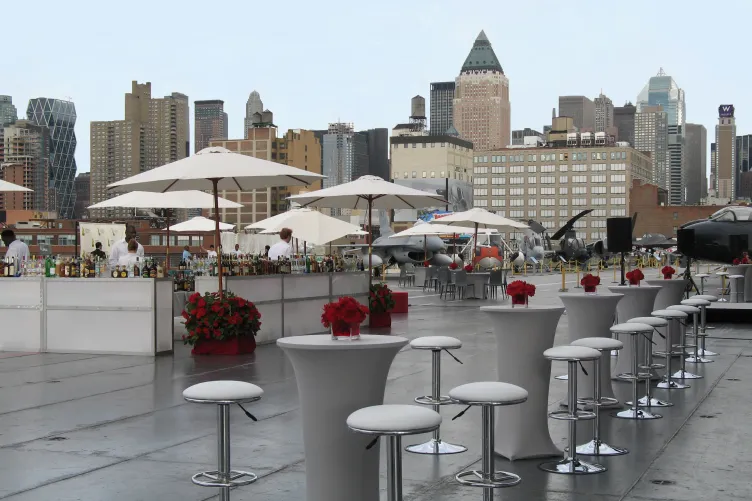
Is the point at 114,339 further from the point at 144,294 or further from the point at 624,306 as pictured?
the point at 624,306

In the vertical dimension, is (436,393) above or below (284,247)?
below

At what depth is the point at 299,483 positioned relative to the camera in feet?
22.8

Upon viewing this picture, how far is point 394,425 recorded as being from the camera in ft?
15.6

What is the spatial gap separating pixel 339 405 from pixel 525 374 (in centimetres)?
281

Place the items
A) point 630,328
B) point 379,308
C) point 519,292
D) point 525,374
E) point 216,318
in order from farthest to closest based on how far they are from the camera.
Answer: point 379,308 < point 216,318 < point 630,328 < point 519,292 < point 525,374

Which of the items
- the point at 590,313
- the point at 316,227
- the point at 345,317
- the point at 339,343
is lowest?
the point at 590,313

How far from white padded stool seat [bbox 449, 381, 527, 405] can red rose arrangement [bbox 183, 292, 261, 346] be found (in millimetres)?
9496

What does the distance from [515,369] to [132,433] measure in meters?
3.69

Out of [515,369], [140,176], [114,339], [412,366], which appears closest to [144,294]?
[114,339]

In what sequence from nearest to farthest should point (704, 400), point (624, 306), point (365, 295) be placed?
point (704, 400) < point (624, 306) < point (365, 295)

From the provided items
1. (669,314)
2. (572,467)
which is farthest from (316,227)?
(572,467)

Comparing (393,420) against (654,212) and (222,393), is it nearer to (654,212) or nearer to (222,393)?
(222,393)

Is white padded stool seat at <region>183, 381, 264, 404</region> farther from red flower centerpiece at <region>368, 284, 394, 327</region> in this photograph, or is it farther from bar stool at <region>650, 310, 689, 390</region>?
red flower centerpiece at <region>368, 284, 394, 327</region>

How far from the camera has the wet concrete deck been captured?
679 cm
